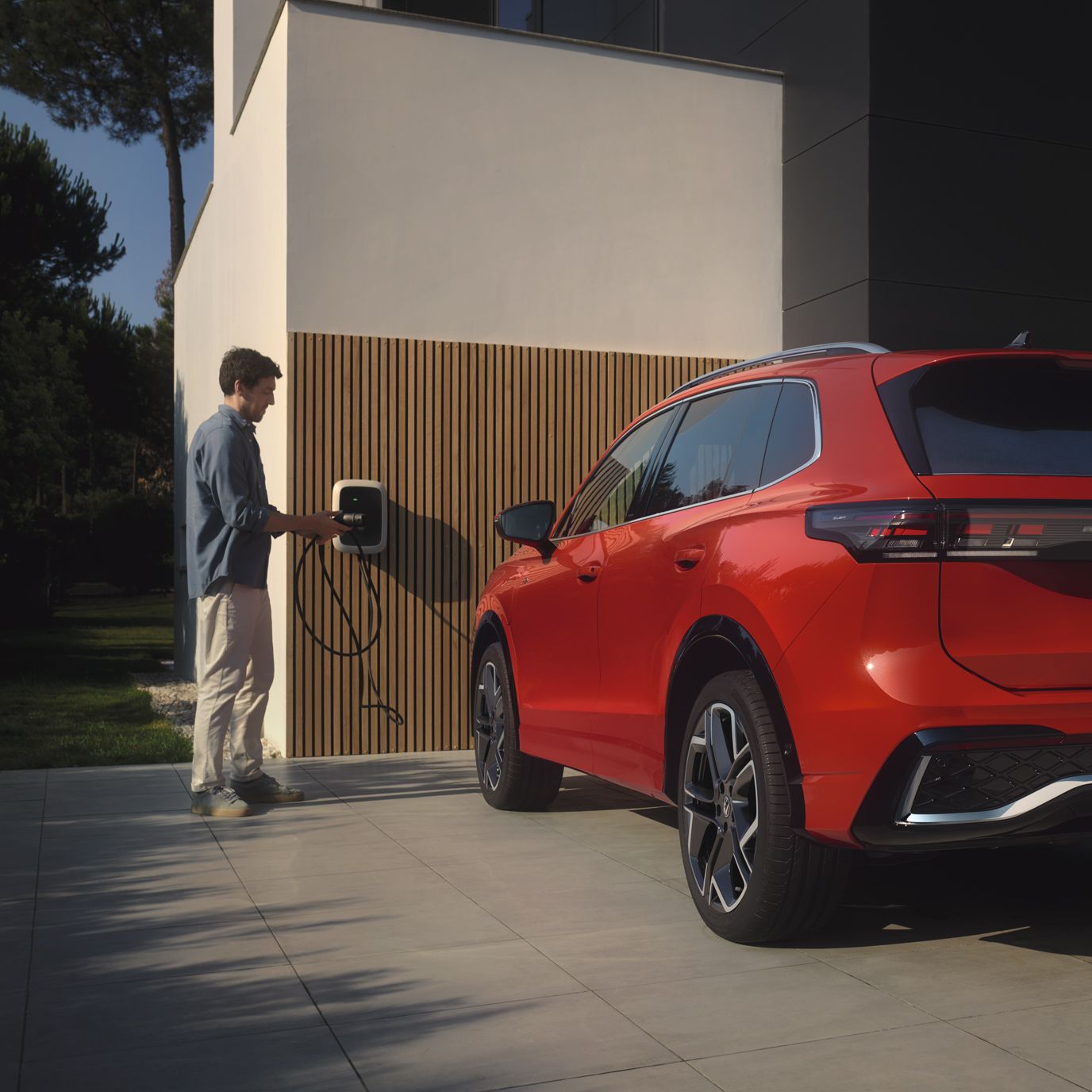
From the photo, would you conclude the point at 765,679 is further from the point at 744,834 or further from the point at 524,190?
the point at 524,190

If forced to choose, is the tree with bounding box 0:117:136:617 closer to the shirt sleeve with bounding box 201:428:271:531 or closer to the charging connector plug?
the charging connector plug

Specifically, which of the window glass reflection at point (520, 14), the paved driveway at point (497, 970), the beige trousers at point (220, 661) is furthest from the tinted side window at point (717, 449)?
the window glass reflection at point (520, 14)

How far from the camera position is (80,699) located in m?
12.9

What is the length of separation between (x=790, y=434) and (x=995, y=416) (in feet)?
2.05

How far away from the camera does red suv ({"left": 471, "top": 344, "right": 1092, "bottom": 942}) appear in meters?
3.39

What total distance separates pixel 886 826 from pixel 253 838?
10.6 ft

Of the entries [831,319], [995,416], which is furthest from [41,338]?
[995,416]

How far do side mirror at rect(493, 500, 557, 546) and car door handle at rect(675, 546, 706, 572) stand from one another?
1434 millimetres

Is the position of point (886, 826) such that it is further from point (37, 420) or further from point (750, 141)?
point (37, 420)

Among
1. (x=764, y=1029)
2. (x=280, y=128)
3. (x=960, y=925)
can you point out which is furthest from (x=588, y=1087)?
(x=280, y=128)

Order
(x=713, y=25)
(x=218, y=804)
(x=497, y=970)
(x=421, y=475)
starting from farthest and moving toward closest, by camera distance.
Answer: (x=713, y=25)
(x=421, y=475)
(x=218, y=804)
(x=497, y=970)

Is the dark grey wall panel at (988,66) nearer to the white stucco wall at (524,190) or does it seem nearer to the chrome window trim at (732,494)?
the white stucco wall at (524,190)

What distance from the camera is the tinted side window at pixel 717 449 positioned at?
14.1ft

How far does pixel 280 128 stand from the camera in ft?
28.3
